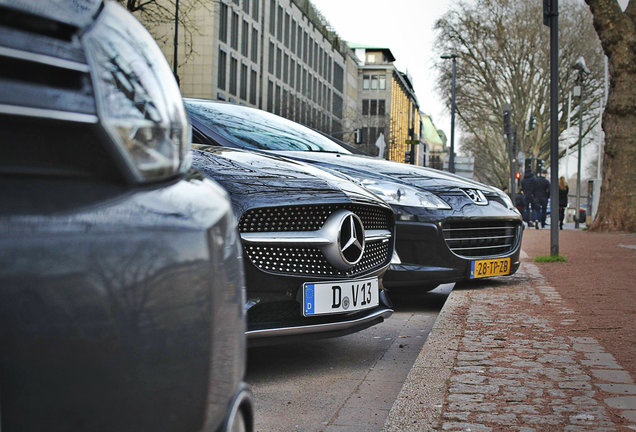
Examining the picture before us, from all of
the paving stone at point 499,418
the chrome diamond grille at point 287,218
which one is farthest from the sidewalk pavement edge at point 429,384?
the chrome diamond grille at point 287,218

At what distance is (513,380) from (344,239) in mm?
946

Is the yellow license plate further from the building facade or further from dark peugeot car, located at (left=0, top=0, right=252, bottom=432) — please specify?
the building facade

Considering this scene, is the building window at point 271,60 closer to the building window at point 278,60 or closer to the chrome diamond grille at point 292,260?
the building window at point 278,60

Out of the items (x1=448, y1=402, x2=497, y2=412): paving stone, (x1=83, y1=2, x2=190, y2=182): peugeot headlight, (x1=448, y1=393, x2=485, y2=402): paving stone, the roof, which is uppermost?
the roof

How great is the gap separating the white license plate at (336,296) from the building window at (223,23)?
47.2m

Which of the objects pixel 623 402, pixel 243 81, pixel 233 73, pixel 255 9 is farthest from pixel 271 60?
pixel 623 402

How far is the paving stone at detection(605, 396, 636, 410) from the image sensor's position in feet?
9.75

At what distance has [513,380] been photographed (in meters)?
3.43

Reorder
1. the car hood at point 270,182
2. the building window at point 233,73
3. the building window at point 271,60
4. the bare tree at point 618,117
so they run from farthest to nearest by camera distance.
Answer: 1. the building window at point 271,60
2. the building window at point 233,73
3. the bare tree at point 618,117
4. the car hood at point 270,182

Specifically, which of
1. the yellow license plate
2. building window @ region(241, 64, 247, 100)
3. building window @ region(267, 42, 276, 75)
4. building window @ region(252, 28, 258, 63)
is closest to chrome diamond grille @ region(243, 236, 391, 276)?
the yellow license plate

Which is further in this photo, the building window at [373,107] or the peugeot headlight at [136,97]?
the building window at [373,107]

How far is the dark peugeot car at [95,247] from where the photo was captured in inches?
43.0

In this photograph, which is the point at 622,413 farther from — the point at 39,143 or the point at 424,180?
the point at 424,180

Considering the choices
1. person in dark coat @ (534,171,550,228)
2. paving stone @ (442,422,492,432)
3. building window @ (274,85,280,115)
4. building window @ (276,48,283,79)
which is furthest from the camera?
building window @ (276,48,283,79)
